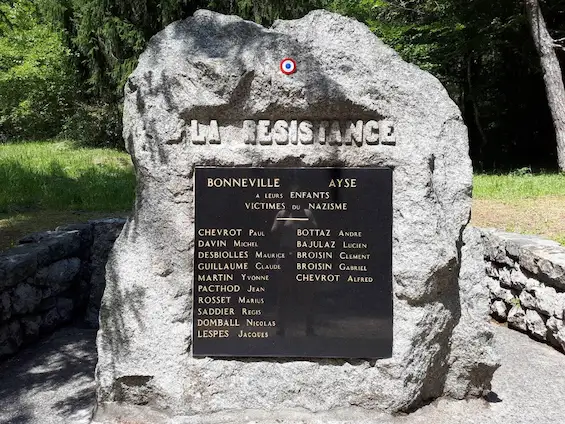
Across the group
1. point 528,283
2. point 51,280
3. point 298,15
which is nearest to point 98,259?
point 51,280

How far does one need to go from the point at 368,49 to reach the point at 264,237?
52.8 inches

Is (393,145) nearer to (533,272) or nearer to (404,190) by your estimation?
(404,190)

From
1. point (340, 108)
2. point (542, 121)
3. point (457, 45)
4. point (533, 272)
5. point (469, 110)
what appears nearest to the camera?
point (340, 108)

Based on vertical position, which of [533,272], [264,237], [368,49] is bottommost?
[533,272]

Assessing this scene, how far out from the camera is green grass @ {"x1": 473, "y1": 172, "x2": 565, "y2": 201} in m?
9.04

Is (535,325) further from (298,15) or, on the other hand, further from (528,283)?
(298,15)

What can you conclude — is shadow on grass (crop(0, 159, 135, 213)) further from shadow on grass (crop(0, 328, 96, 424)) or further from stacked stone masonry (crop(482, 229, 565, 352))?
stacked stone masonry (crop(482, 229, 565, 352))

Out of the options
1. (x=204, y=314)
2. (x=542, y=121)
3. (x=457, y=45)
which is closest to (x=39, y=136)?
(x=457, y=45)

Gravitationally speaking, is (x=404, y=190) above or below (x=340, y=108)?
below

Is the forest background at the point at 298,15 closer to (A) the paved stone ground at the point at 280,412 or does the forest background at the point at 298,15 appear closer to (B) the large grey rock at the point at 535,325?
(B) the large grey rock at the point at 535,325

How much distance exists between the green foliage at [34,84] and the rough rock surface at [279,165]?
16.2 metres

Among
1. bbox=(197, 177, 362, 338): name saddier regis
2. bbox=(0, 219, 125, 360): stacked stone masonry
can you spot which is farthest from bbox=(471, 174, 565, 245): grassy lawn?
bbox=(0, 219, 125, 360): stacked stone masonry

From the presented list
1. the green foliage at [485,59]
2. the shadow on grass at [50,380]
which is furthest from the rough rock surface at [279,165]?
the green foliage at [485,59]

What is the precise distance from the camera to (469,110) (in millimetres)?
19094
